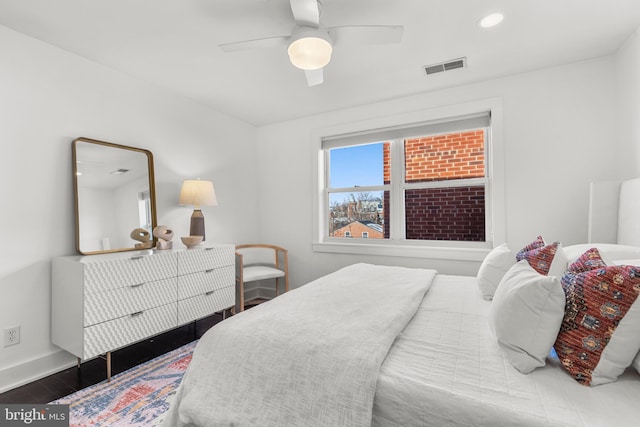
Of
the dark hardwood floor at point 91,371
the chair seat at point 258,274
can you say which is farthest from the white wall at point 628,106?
the dark hardwood floor at point 91,371

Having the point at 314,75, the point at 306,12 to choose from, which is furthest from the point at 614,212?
the point at 306,12

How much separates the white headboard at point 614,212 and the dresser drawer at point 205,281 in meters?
3.15

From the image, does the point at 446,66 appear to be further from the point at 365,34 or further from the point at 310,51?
the point at 310,51

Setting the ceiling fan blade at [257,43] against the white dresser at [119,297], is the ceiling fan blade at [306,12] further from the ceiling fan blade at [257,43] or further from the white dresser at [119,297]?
the white dresser at [119,297]

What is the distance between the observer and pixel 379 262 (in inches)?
136

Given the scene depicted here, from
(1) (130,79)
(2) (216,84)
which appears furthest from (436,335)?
(1) (130,79)

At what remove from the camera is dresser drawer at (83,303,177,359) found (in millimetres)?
2062

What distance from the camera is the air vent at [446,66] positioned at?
2.56m

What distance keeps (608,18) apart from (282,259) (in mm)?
3694

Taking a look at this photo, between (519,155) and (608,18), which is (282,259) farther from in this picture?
(608,18)

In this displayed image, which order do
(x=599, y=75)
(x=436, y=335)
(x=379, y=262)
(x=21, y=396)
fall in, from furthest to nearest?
(x=379, y=262) < (x=599, y=75) < (x=21, y=396) < (x=436, y=335)

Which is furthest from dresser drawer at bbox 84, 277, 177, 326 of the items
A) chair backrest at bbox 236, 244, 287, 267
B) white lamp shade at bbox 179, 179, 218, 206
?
chair backrest at bbox 236, 244, 287, 267

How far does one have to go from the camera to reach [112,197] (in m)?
2.63

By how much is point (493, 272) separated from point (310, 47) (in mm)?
1762
